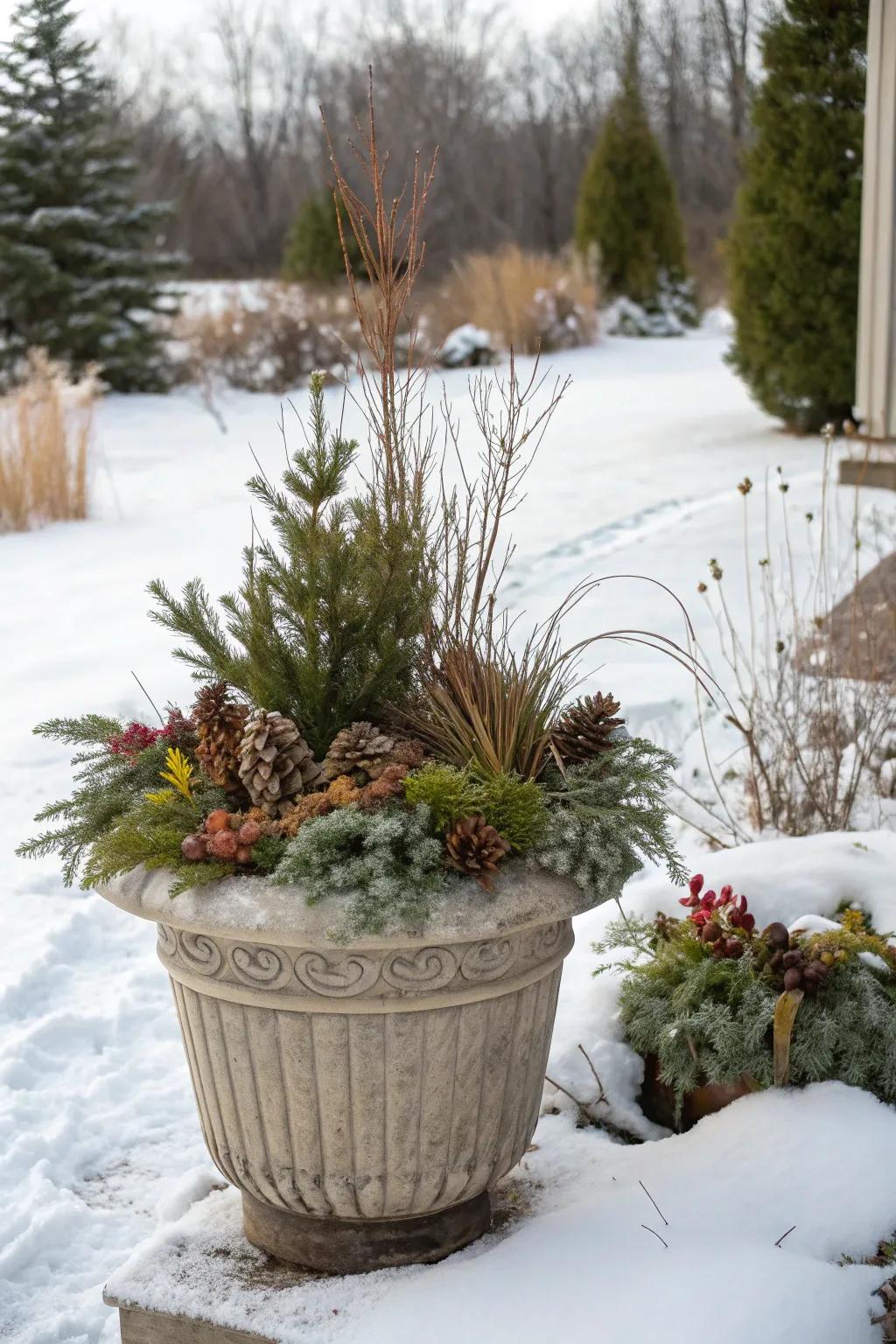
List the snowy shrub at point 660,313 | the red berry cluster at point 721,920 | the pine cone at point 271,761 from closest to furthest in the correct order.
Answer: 1. the pine cone at point 271,761
2. the red berry cluster at point 721,920
3. the snowy shrub at point 660,313

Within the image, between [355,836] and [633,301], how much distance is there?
51.8ft

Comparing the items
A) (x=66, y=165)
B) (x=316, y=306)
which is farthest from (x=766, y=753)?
(x=66, y=165)

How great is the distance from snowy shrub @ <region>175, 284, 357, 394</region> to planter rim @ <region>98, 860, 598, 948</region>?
11250 mm

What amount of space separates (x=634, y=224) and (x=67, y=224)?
6727 mm

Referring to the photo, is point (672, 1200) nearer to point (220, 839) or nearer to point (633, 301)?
point (220, 839)

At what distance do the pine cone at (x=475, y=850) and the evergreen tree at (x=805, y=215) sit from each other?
762 cm

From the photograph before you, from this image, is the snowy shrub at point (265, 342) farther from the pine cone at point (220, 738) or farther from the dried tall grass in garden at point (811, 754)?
the pine cone at point (220, 738)

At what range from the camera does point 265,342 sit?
1288 centimetres

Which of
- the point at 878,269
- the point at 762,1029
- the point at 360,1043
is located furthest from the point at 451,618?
the point at 878,269

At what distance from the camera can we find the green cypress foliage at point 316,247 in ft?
55.6

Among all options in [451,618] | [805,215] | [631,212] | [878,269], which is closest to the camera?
[451,618]

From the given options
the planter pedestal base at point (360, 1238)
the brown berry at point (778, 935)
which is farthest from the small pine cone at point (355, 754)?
the brown berry at point (778, 935)

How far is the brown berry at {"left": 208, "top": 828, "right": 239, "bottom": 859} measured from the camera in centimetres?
189

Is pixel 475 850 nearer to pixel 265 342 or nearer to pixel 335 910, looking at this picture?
pixel 335 910
